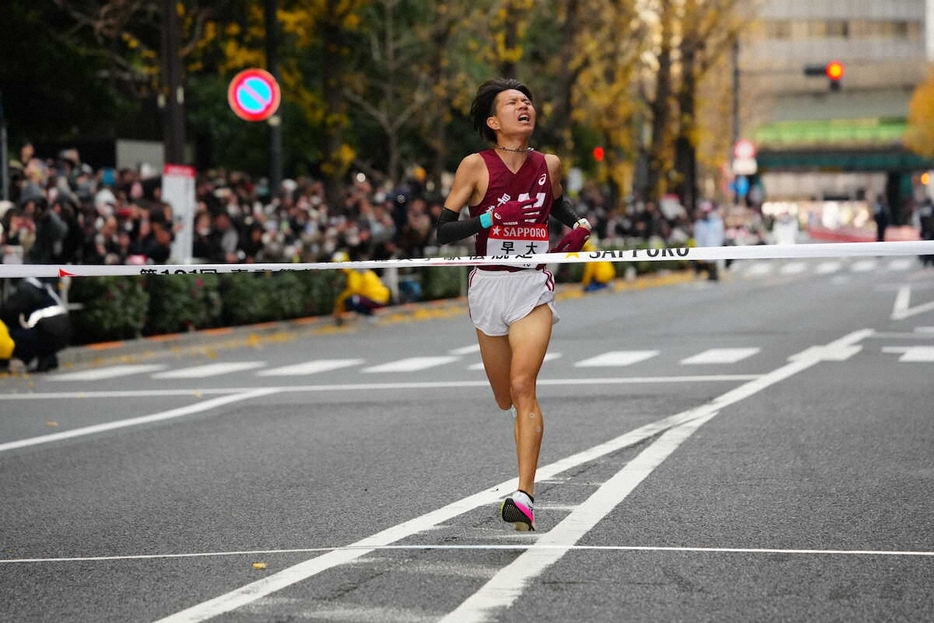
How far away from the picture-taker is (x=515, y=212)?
7.86m

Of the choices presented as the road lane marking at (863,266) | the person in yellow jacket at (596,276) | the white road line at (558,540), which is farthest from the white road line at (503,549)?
the road lane marking at (863,266)

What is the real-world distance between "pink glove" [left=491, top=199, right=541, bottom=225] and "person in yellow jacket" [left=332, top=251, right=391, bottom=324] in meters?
18.5

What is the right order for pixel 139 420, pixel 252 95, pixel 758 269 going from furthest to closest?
1. pixel 758 269
2. pixel 252 95
3. pixel 139 420

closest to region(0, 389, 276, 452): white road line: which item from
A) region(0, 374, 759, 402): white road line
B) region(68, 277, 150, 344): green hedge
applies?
region(0, 374, 759, 402): white road line

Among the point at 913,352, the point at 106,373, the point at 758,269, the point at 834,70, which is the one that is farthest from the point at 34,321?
the point at 758,269

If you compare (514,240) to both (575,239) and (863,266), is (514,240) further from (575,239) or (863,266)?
(863,266)

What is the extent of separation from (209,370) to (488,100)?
441 inches

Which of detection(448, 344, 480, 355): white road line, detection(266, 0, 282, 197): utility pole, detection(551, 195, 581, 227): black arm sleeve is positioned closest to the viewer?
detection(551, 195, 581, 227): black arm sleeve

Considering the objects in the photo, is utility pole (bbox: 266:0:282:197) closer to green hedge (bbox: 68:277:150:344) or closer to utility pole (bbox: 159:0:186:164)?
utility pole (bbox: 159:0:186:164)

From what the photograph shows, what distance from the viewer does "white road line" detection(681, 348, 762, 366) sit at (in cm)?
1805

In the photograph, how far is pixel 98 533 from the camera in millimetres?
8117

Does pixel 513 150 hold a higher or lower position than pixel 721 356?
higher

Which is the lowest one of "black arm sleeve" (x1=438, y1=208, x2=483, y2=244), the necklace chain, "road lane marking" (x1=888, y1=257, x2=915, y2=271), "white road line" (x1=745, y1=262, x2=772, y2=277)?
"white road line" (x1=745, y1=262, x2=772, y2=277)

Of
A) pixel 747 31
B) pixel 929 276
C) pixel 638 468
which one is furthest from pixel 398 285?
pixel 747 31
